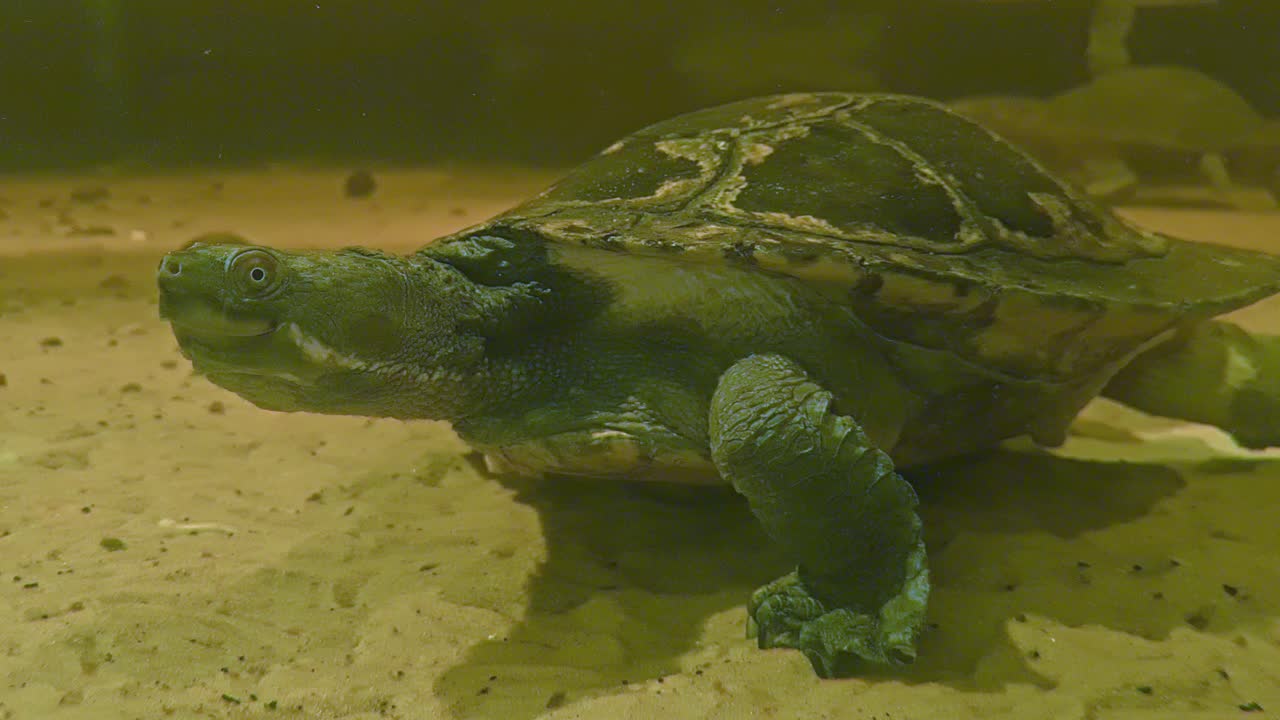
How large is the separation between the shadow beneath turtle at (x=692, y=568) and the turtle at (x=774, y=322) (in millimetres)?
164

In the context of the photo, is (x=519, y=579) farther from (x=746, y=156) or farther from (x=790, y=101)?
(x=790, y=101)

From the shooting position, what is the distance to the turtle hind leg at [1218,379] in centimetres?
297

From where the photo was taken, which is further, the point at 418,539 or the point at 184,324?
the point at 418,539

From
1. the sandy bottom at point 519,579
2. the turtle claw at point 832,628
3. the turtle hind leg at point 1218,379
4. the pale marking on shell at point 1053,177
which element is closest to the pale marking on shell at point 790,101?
the pale marking on shell at point 1053,177

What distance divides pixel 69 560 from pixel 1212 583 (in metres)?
2.75

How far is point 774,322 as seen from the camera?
229cm

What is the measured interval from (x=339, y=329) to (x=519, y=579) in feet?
2.61

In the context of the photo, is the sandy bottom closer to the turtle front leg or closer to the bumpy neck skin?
the turtle front leg

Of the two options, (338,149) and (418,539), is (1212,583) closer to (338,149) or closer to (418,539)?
(418,539)

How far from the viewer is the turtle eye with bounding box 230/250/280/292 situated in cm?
184

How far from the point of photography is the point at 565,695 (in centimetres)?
180

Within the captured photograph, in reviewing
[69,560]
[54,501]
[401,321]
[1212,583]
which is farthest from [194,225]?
[1212,583]

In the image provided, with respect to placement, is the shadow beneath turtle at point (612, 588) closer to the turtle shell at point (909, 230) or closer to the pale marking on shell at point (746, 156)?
the turtle shell at point (909, 230)

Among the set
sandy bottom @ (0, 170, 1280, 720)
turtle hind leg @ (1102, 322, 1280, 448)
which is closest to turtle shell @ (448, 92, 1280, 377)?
turtle hind leg @ (1102, 322, 1280, 448)
